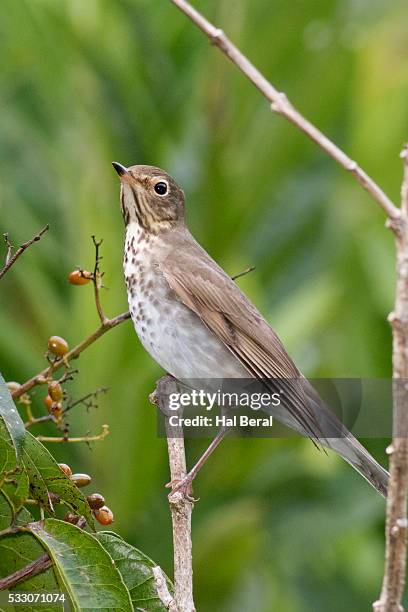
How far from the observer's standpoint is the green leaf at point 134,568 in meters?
2.90

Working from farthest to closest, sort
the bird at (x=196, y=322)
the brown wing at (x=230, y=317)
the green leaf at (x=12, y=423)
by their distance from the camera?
the brown wing at (x=230, y=317) → the bird at (x=196, y=322) → the green leaf at (x=12, y=423)

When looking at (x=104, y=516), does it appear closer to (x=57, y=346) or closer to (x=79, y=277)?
(x=57, y=346)

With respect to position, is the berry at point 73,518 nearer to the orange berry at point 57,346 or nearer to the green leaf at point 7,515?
the green leaf at point 7,515

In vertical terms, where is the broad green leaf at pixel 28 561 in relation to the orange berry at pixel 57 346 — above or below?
below

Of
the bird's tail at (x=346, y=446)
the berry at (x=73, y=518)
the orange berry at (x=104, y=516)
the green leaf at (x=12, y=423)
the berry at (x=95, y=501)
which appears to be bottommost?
the berry at (x=73, y=518)

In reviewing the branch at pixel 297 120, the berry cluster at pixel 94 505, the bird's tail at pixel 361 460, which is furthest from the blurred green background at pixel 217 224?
the branch at pixel 297 120

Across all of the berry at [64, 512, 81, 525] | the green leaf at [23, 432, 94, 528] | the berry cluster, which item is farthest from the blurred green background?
the green leaf at [23, 432, 94, 528]

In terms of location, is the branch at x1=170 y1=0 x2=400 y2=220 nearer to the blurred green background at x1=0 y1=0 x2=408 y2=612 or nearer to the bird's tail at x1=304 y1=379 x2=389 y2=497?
the bird's tail at x1=304 y1=379 x2=389 y2=497

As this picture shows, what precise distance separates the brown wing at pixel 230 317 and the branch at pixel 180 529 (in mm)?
381

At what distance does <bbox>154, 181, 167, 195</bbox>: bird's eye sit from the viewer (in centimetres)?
452

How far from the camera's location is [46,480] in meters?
2.85

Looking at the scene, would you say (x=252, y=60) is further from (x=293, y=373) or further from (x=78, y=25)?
(x=293, y=373)

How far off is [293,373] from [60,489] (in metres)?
1.35

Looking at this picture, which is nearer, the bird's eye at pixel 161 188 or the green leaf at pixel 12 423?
the green leaf at pixel 12 423
